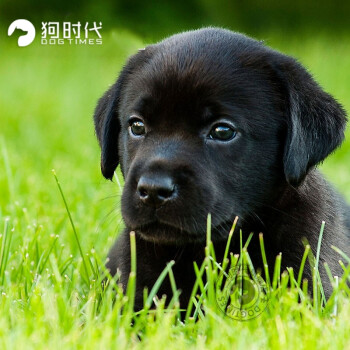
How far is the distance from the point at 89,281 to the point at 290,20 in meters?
7.84

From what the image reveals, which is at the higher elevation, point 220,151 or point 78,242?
point 220,151

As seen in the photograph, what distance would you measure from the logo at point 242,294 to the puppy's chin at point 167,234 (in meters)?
0.20

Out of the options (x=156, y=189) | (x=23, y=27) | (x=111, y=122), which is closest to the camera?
(x=156, y=189)

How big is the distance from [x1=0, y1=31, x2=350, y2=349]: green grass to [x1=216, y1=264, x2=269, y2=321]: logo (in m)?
0.06

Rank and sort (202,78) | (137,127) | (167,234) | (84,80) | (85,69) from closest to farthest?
(167,234)
(202,78)
(137,127)
(84,80)
(85,69)

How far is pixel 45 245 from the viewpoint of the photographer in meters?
4.00

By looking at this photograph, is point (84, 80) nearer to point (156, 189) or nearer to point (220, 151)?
point (220, 151)

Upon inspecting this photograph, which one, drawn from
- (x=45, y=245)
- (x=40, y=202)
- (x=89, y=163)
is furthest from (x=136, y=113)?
(x=89, y=163)

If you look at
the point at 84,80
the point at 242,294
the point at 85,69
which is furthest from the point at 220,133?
the point at 85,69

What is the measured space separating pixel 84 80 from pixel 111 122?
6528 mm

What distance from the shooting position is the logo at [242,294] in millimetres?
2725

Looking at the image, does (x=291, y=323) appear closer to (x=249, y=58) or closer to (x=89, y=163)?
(x=249, y=58)

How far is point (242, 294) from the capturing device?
115 inches

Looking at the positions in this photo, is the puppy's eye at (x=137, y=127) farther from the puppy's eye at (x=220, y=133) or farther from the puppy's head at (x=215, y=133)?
the puppy's eye at (x=220, y=133)
